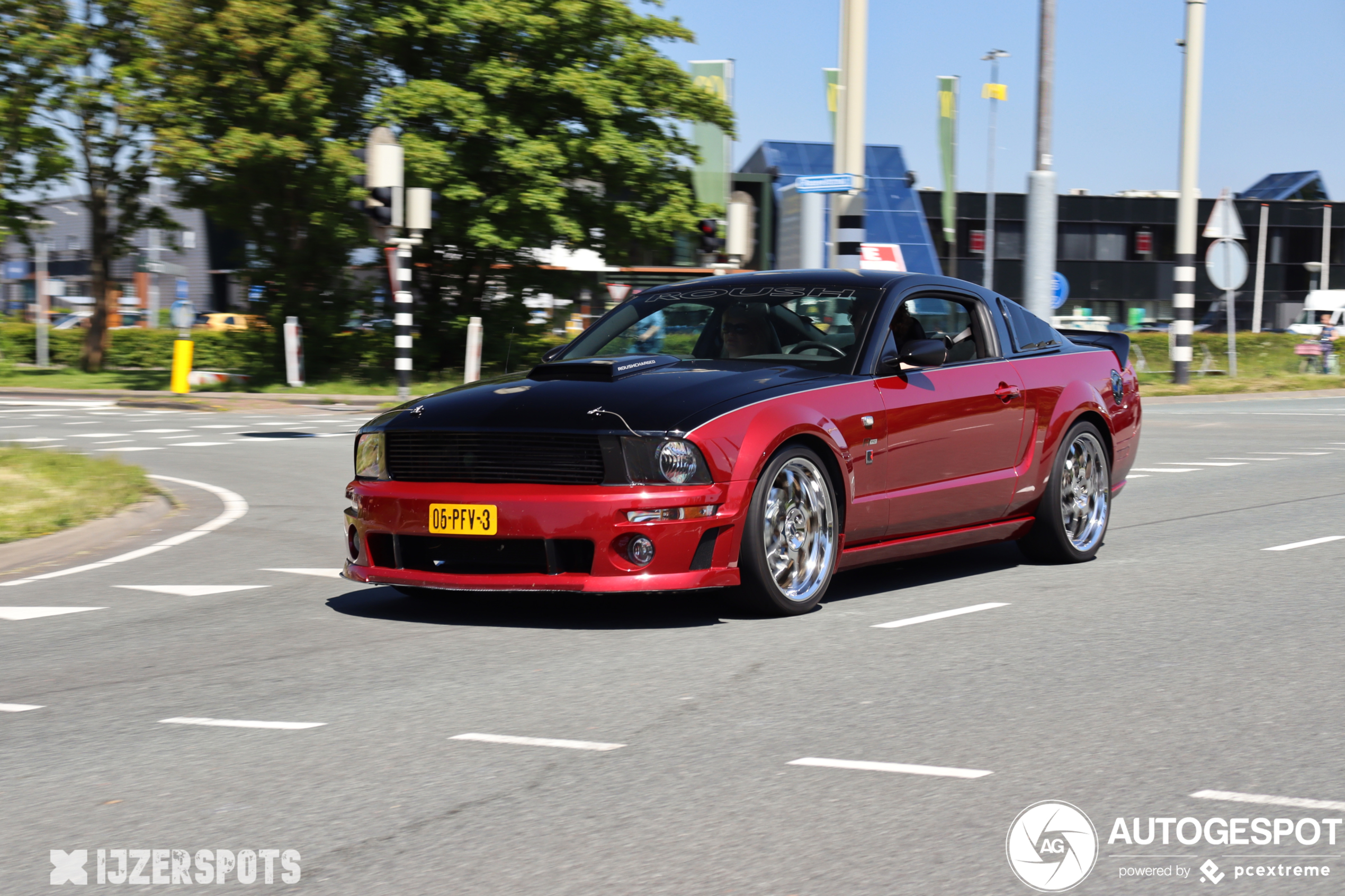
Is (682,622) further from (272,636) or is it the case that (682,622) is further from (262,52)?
(262,52)

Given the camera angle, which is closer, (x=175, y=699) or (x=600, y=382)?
(x=175, y=699)

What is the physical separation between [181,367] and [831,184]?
601 inches

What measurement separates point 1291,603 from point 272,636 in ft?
14.4

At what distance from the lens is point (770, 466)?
6.78 m

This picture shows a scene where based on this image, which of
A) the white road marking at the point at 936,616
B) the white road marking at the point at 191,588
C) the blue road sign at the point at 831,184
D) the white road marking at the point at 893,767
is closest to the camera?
the white road marking at the point at 893,767

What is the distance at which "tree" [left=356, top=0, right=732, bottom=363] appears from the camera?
1142 inches

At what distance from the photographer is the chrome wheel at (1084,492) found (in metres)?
8.80

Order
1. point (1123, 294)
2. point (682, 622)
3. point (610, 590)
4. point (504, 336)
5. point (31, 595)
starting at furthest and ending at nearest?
point (1123, 294)
point (504, 336)
point (31, 595)
point (682, 622)
point (610, 590)

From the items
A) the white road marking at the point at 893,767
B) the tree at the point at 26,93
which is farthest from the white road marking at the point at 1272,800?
the tree at the point at 26,93

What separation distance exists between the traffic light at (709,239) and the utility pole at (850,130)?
385 inches

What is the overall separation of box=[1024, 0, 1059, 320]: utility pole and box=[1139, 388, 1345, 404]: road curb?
246 cm

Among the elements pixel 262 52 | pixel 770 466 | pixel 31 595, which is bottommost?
pixel 31 595

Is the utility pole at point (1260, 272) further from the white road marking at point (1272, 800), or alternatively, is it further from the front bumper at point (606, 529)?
the white road marking at point (1272, 800)

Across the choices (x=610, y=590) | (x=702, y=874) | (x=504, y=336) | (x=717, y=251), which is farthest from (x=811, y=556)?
(x=504, y=336)
